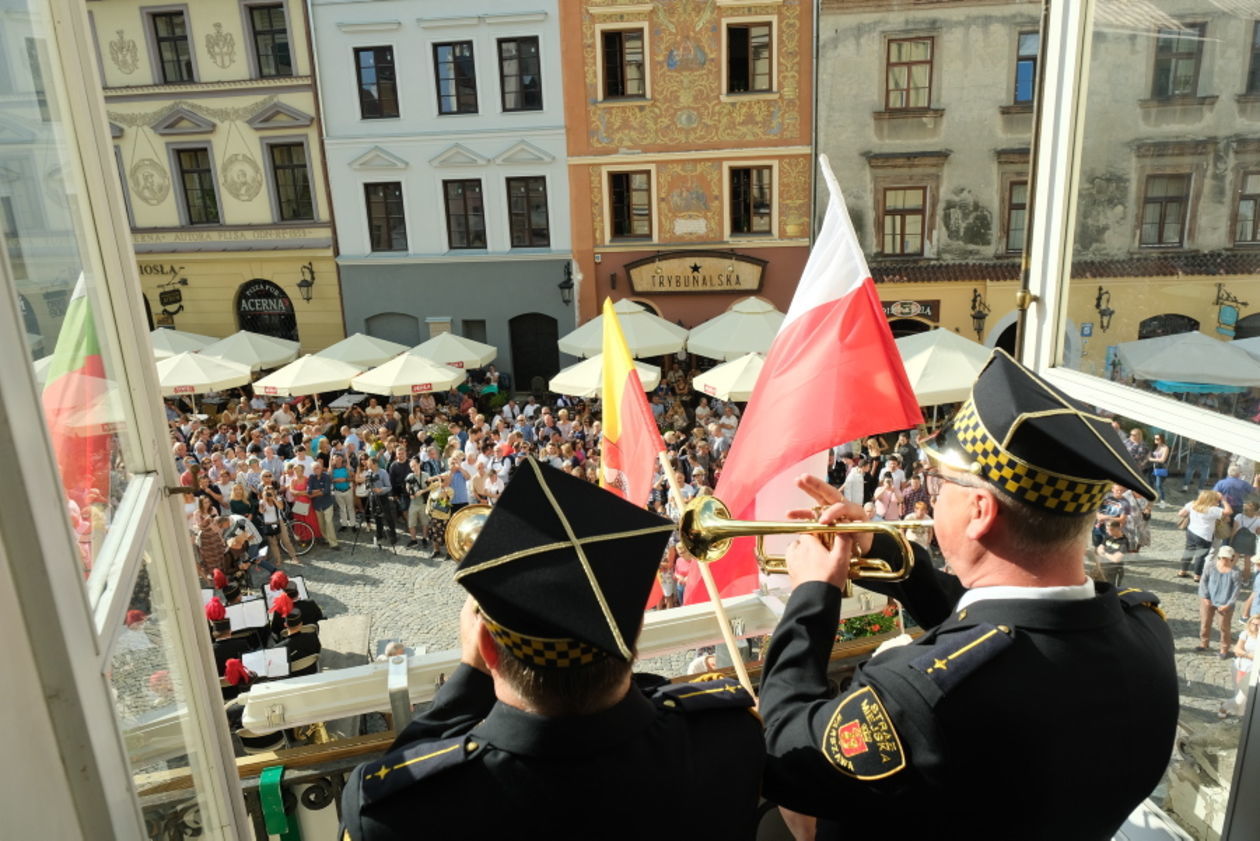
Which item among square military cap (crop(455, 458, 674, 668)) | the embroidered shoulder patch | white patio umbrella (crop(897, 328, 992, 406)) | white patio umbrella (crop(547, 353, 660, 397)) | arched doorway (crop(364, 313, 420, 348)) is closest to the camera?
square military cap (crop(455, 458, 674, 668))

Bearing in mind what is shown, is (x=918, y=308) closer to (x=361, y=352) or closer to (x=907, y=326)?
(x=907, y=326)

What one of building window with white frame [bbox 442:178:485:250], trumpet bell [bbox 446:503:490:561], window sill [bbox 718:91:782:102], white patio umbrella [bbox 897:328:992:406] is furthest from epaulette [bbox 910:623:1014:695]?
building window with white frame [bbox 442:178:485:250]

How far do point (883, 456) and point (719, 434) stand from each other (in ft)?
8.20

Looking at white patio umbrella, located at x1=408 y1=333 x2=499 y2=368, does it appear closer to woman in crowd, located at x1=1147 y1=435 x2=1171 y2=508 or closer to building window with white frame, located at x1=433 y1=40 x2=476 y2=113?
building window with white frame, located at x1=433 y1=40 x2=476 y2=113

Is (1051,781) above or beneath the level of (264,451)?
above

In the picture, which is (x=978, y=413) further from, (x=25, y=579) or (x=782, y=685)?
(x=25, y=579)

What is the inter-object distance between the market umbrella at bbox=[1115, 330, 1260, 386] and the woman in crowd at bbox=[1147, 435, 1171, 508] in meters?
0.18

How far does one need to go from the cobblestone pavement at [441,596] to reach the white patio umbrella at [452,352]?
4.55 metres

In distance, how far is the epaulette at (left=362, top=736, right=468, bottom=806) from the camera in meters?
1.71

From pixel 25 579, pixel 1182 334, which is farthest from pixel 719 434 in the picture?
pixel 25 579

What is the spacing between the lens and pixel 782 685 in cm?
204

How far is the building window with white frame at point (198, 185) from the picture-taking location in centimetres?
2120

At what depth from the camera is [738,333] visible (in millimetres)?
16172

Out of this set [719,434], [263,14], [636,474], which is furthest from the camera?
[263,14]
